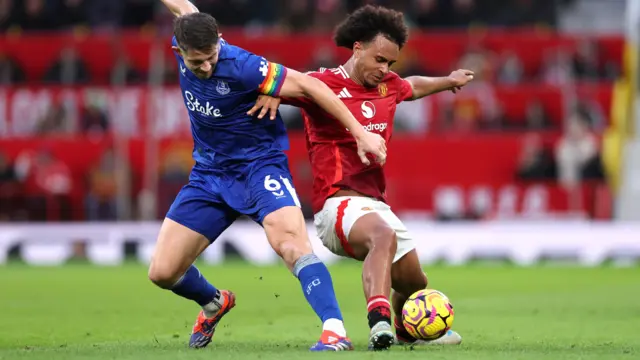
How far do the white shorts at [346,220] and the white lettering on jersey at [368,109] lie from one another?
620 mm

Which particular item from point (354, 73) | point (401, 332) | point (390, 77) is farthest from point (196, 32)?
point (401, 332)

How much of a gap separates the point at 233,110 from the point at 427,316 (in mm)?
1991

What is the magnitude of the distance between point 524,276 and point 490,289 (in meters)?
2.86

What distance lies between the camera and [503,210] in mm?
22328

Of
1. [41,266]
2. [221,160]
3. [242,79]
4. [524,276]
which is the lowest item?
[41,266]

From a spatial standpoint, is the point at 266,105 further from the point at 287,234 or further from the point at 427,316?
the point at 427,316

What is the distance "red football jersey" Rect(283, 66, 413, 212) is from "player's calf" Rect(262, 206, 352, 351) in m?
0.63

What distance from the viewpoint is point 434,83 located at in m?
9.43

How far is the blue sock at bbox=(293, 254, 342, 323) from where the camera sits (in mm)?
7684

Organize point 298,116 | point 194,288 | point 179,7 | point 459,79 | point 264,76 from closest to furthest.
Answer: point 264,76, point 194,288, point 179,7, point 459,79, point 298,116

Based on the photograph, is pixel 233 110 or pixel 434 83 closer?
pixel 233 110

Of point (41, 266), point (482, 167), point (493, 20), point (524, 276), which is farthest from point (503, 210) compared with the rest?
point (41, 266)

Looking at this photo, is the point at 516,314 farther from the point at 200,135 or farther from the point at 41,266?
the point at 41,266

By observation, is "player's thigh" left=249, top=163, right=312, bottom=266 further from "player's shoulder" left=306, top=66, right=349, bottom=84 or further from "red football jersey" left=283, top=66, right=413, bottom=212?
"player's shoulder" left=306, top=66, right=349, bottom=84
